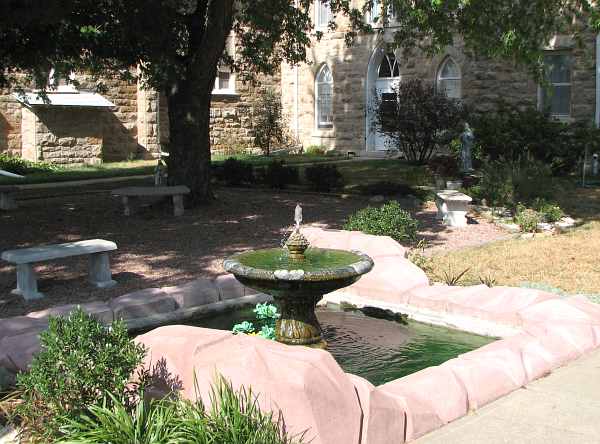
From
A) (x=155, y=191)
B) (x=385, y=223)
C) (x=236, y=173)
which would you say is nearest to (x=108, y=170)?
(x=236, y=173)

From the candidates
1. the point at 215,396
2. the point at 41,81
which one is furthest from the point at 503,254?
the point at 41,81

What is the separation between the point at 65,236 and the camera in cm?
1194

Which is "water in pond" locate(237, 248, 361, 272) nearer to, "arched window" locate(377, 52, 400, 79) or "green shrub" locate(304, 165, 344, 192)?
"green shrub" locate(304, 165, 344, 192)

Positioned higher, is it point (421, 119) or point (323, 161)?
point (421, 119)

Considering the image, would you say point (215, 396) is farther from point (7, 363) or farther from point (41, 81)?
point (41, 81)

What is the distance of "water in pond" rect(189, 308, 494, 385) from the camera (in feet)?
21.4

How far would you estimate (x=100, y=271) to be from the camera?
890cm

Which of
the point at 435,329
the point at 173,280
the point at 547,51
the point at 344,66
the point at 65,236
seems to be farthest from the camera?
the point at 344,66

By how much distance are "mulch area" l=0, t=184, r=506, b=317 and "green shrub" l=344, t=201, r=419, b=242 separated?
0.72 metres

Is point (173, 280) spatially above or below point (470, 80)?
below

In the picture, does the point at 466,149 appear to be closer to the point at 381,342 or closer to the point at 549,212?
the point at 549,212

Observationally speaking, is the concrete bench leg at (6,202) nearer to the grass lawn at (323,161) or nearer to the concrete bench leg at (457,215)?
the grass lawn at (323,161)

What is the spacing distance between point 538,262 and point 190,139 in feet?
22.5

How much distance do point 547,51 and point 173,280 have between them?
16.4 metres
